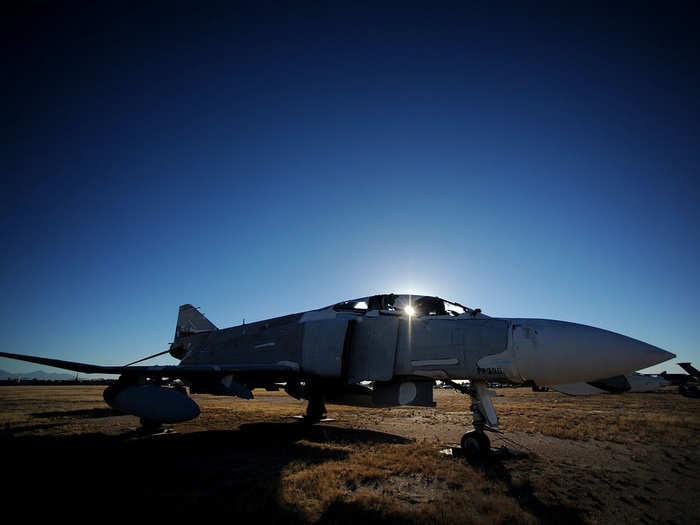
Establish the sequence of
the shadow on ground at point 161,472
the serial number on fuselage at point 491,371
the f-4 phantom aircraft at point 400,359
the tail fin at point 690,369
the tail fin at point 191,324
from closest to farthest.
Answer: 1. the shadow on ground at point 161,472
2. the f-4 phantom aircraft at point 400,359
3. the serial number on fuselage at point 491,371
4. the tail fin at point 191,324
5. the tail fin at point 690,369

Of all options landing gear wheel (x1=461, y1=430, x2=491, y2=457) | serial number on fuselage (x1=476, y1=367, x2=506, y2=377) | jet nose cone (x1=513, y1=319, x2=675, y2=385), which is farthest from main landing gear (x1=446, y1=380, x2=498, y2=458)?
jet nose cone (x1=513, y1=319, x2=675, y2=385)

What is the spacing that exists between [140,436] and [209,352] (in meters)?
3.30

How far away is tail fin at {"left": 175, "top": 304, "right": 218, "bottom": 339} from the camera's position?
46.8 ft

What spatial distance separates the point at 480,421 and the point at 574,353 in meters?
2.40

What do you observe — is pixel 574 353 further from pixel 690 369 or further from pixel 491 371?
pixel 690 369

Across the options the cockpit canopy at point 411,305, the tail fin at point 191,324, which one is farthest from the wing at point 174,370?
the tail fin at point 191,324

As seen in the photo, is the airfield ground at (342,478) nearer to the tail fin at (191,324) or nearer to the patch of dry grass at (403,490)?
the patch of dry grass at (403,490)

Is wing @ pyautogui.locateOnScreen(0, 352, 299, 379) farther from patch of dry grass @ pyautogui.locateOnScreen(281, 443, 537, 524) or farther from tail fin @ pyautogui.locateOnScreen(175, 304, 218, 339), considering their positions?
tail fin @ pyautogui.locateOnScreen(175, 304, 218, 339)

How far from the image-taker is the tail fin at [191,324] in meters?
14.2

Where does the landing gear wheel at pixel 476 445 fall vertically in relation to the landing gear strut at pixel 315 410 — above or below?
above

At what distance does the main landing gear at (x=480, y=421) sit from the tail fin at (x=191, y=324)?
36.3ft

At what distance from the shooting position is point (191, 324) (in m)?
14.4

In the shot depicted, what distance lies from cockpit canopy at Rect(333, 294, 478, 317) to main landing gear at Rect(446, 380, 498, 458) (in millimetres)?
1362

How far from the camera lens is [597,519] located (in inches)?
137
